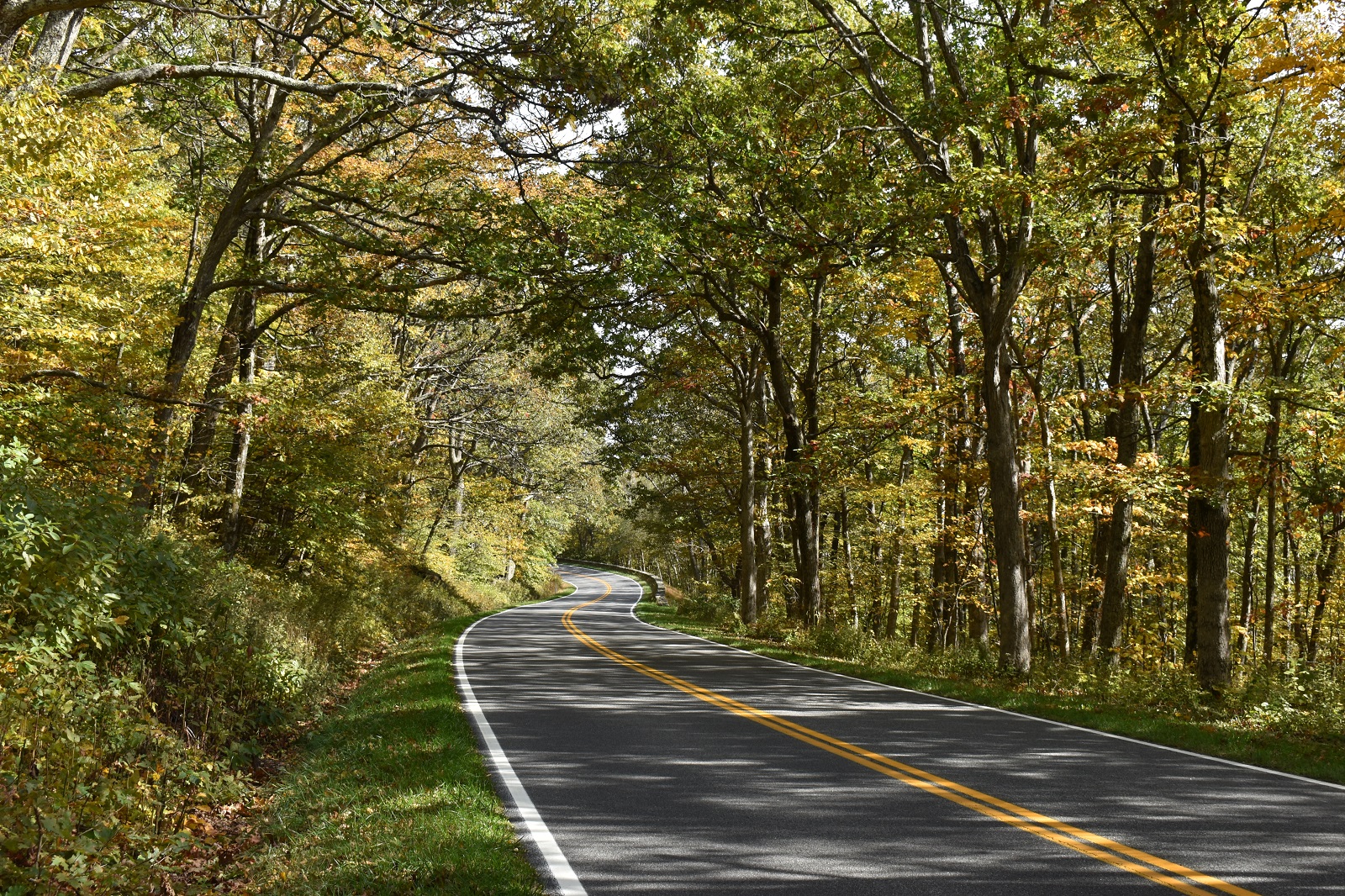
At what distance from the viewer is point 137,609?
7980 mm

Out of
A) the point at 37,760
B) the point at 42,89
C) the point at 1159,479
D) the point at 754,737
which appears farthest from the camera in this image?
the point at 1159,479

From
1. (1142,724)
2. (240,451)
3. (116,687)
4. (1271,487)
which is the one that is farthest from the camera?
(240,451)

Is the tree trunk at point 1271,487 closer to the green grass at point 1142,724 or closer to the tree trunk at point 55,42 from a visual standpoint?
the green grass at point 1142,724

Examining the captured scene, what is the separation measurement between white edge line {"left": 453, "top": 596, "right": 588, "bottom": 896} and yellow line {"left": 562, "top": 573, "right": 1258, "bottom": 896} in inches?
111

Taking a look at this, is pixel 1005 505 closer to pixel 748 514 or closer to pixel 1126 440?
pixel 1126 440

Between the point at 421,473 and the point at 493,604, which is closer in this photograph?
the point at 421,473

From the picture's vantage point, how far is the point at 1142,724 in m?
9.59

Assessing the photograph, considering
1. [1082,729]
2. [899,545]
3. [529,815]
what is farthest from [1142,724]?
[899,545]

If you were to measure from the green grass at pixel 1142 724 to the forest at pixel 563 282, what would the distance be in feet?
2.15

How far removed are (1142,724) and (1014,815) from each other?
4.78 metres

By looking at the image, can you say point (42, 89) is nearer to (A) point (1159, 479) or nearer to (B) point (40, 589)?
(B) point (40, 589)

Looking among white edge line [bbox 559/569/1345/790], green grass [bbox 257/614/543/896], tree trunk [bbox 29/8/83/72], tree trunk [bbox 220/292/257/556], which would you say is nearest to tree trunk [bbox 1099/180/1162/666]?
white edge line [bbox 559/569/1345/790]

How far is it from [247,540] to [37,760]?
51.9 ft

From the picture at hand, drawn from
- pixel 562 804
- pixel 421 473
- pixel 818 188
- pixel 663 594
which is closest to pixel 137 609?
pixel 562 804
